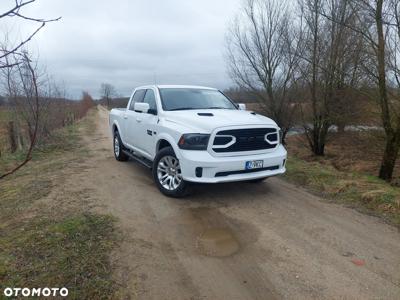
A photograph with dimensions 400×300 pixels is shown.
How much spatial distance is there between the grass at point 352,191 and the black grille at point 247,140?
1.57 m

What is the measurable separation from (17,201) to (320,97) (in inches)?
449

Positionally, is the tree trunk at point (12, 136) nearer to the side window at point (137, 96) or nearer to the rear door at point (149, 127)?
the side window at point (137, 96)

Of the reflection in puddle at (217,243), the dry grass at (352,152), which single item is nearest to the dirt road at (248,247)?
the reflection in puddle at (217,243)

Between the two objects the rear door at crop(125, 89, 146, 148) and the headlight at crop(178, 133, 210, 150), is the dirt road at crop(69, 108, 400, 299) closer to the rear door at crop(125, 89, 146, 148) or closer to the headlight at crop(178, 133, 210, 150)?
the headlight at crop(178, 133, 210, 150)

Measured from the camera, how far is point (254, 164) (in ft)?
16.8

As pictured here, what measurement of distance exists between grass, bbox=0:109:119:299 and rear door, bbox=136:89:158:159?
4.96 ft

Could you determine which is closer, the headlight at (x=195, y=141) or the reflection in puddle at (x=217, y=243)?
the reflection in puddle at (x=217, y=243)

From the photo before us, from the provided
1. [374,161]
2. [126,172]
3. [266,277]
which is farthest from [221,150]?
[374,161]

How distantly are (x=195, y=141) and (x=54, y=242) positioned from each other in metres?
2.40

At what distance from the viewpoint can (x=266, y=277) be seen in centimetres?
317

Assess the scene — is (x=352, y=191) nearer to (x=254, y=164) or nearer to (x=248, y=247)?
(x=254, y=164)

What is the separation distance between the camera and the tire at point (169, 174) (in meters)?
5.29

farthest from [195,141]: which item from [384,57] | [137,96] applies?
[384,57]

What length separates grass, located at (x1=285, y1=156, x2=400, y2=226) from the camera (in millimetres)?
4965
